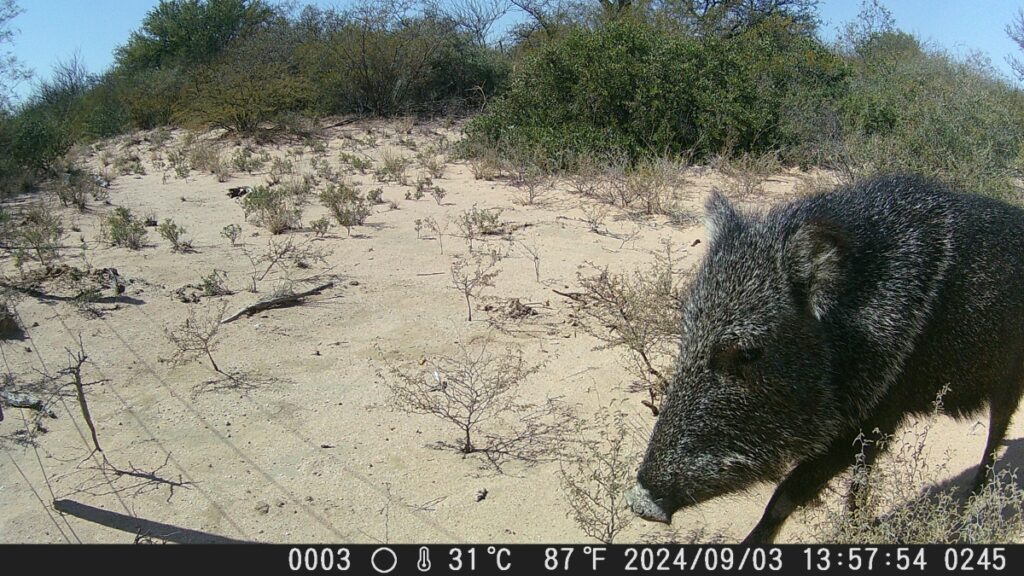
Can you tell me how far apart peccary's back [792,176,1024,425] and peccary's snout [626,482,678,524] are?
2.52 feet

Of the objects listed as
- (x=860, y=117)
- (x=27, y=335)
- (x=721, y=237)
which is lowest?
(x=27, y=335)

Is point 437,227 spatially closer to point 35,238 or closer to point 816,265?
point 35,238

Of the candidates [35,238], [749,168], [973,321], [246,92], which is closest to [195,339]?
[35,238]

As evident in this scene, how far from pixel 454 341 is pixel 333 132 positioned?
43.0 ft

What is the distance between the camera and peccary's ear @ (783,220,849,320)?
8.50 feet

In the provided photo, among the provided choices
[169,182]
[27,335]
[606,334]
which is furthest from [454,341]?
[169,182]

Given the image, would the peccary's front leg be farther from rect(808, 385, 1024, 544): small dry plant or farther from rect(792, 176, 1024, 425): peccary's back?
rect(792, 176, 1024, 425): peccary's back

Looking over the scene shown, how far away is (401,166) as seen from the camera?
11.5m

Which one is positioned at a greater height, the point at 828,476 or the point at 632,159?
the point at 632,159

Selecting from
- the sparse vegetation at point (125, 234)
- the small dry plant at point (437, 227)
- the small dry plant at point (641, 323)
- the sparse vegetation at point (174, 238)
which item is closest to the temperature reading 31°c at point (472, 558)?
the small dry plant at point (641, 323)

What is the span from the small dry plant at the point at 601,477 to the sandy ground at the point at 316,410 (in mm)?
85

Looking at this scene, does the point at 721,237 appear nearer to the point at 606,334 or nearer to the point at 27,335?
the point at 606,334

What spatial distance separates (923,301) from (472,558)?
6.40 ft

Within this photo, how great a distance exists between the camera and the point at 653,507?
251 centimetres
